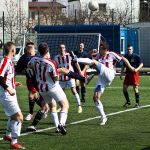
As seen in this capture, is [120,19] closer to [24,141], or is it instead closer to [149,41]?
[149,41]

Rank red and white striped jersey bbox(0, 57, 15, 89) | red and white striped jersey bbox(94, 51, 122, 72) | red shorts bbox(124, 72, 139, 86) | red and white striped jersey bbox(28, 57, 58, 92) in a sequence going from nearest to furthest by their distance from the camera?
red and white striped jersey bbox(0, 57, 15, 89)
red and white striped jersey bbox(28, 57, 58, 92)
red and white striped jersey bbox(94, 51, 122, 72)
red shorts bbox(124, 72, 139, 86)

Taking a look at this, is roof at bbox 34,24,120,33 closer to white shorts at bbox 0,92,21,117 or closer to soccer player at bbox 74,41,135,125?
soccer player at bbox 74,41,135,125

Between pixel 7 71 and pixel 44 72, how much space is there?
1.44 m

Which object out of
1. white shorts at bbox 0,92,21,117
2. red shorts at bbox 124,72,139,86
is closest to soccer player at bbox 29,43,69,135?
white shorts at bbox 0,92,21,117

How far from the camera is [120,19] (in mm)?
56906

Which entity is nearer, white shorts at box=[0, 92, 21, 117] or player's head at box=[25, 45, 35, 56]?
white shorts at box=[0, 92, 21, 117]

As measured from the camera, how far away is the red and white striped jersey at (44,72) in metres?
12.9

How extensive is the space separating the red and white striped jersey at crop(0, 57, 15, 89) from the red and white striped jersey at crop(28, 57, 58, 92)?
125cm

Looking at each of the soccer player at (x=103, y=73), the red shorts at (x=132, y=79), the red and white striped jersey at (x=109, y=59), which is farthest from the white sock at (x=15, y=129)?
the red shorts at (x=132, y=79)

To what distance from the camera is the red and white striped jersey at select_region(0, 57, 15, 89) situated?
11.6 meters

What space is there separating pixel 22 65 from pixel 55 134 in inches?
118

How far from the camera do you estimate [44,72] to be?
13.0 meters

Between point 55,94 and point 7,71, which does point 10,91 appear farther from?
point 55,94

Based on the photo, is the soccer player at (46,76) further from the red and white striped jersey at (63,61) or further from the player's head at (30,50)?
the red and white striped jersey at (63,61)
